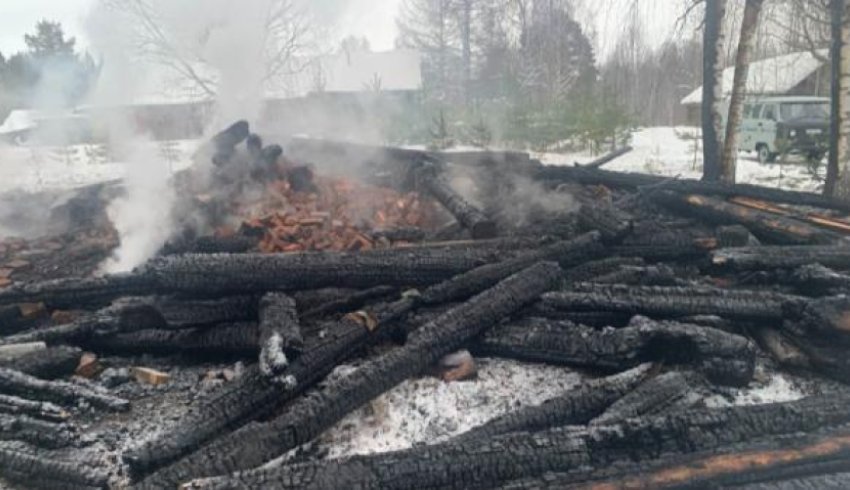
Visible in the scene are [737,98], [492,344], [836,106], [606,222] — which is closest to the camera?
[492,344]

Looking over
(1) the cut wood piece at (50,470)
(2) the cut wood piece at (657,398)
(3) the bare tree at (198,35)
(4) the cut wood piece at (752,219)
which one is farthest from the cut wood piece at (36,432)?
(3) the bare tree at (198,35)

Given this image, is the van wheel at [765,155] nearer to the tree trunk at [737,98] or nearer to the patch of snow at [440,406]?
the tree trunk at [737,98]

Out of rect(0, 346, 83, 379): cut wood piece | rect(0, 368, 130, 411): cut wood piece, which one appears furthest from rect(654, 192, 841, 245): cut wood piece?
rect(0, 346, 83, 379): cut wood piece

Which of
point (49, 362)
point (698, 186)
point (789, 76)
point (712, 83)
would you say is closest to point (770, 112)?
point (712, 83)

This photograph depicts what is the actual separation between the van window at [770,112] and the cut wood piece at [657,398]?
15794 mm

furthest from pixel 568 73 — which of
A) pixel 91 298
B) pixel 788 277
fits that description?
pixel 91 298

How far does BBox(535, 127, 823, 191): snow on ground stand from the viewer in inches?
492

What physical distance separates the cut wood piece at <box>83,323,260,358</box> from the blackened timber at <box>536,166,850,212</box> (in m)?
6.22

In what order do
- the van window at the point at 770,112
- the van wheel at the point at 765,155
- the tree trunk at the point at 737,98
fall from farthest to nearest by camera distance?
the van window at the point at 770,112, the van wheel at the point at 765,155, the tree trunk at the point at 737,98

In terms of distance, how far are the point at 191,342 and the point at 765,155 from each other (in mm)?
17296

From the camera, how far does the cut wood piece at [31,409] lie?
3650mm

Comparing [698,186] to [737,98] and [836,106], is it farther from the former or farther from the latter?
[737,98]

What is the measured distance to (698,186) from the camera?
25.6ft

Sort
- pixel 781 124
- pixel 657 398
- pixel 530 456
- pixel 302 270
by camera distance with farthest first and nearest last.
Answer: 1. pixel 781 124
2. pixel 302 270
3. pixel 657 398
4. pixel 530 456
